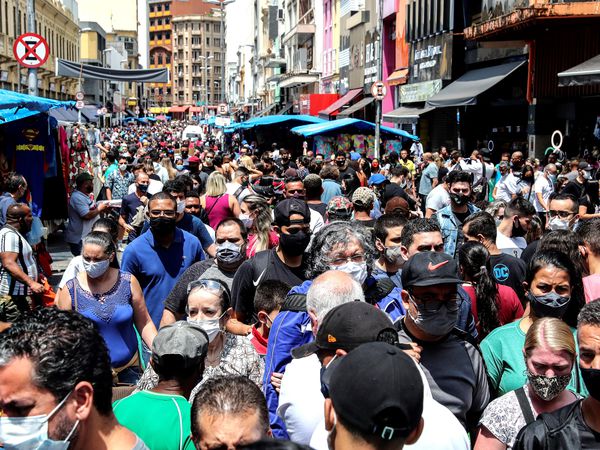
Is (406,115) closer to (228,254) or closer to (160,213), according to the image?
(160,213)

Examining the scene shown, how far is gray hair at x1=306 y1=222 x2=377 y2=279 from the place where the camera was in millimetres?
5242

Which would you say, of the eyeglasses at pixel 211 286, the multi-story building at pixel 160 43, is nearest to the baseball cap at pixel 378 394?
the eyeglasses at pixel 211 286

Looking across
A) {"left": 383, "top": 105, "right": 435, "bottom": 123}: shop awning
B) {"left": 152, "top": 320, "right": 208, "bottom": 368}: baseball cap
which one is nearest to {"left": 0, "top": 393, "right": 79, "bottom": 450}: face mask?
{"left": 152, "top": 320, "right": 208, "bottom": 368}: baseball cap

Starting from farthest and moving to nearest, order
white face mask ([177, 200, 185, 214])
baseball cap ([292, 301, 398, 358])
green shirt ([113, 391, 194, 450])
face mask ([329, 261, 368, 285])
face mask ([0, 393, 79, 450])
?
1. white face mask ([177, 200, 185, 214])
2. face mask ([329, 261, 368, 285])
3. green shirt ([113, 391, 194, 450])
4. baseball cap ([292, 301, 398, 358])
5. face mask ([0, 393, 79, 450])

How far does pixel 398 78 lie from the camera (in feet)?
112

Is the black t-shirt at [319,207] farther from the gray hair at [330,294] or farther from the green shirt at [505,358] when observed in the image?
the gray hair at [330,294]

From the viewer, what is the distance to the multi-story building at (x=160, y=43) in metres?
183

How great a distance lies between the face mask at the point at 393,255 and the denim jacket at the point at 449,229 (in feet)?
6.11

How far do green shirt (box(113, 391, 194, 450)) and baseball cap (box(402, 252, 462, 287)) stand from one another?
1.20m

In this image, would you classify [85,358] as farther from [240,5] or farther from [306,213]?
[240,5]

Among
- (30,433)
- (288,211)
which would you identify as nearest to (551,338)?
(30,433)

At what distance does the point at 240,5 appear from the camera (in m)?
108

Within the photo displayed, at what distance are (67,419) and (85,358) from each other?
205 mm

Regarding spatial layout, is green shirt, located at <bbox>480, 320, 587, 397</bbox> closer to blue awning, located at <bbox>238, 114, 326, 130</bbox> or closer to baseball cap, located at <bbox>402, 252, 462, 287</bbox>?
baseball cap, located at <bbox>402, 252, 462, 287</bbox>
